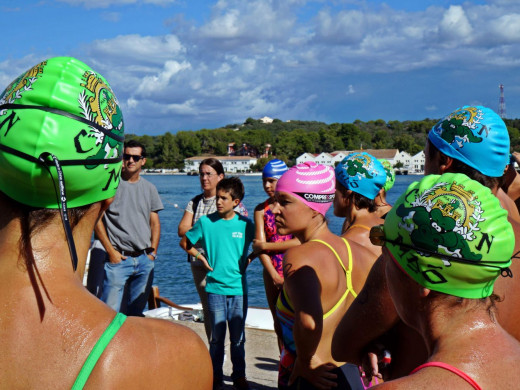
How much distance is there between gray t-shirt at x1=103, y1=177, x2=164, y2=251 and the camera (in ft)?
22.2

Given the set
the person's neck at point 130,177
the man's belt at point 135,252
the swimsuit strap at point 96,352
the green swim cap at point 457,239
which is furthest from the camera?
the person's neck at point 130,177

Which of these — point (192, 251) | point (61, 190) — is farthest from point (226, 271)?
point (61, 190)

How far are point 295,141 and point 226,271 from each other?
148807mm

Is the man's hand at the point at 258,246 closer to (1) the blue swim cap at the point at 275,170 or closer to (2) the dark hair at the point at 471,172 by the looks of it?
(1) the blue swim cap at the point at 275,170

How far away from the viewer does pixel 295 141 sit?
15362 centimetres

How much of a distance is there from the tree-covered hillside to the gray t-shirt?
430 ft

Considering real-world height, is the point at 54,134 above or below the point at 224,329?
above

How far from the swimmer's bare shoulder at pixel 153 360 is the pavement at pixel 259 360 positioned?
481cm

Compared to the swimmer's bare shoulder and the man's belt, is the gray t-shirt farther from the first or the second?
the swimmer's bare shoulder

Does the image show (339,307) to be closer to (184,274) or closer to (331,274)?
(331,274)

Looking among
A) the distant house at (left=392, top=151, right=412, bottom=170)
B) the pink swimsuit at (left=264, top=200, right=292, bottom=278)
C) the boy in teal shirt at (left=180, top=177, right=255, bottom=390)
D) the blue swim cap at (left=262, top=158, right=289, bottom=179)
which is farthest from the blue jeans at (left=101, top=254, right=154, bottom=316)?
the distant house at (left=392, top=151, right=412, bottom=170)

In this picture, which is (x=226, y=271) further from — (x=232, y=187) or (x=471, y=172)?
(x=471, y=172)

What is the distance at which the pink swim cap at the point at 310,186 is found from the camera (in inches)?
146

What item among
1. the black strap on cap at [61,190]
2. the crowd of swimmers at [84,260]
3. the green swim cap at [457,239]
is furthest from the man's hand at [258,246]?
the black strap on cap at [61,190]
